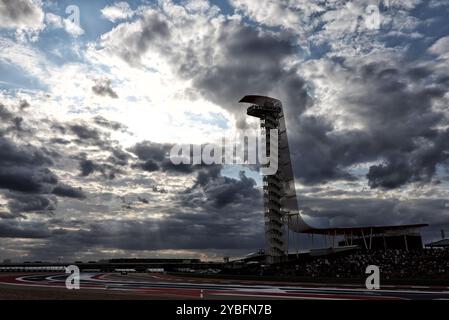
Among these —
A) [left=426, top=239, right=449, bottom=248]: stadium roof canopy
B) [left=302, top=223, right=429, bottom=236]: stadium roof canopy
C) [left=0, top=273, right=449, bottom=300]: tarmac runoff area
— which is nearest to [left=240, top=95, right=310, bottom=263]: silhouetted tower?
[left=302, top=223, right=429, bottom=236]: stadium roof canopy

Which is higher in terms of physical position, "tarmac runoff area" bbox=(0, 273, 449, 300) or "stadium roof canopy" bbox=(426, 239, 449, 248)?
"stadium roof canopy" bbox=(426, 239, 449, 248)

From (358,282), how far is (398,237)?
30937mm

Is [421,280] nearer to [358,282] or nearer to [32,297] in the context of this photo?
[358,282]

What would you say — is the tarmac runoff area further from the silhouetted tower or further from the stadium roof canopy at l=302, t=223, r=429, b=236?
the silhouetted tower

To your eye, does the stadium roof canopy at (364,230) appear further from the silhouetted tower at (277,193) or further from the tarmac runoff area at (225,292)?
the tarmac runoff area at (225,292)

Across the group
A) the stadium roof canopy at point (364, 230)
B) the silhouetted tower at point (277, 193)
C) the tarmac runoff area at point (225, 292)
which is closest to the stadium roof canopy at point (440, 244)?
the stadium roof canopy at point (364, 230)

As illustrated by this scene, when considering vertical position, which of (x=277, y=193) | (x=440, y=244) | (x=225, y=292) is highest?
(x=277, y=193)

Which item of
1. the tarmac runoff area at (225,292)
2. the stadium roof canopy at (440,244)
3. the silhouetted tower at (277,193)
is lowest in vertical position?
the tarmac runoff area at (225,292)

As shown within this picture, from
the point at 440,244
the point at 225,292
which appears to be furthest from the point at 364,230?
the point at 225,292

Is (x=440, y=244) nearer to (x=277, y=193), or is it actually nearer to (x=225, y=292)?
(x=277, y=193)

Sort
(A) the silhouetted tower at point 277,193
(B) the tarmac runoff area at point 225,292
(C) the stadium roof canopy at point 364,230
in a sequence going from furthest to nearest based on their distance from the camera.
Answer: (A) the silhouetted tower at point 277,193 < (C) the stadium roof canopy at point 364,230 < (B) the tarmac runoff area at point 225,292

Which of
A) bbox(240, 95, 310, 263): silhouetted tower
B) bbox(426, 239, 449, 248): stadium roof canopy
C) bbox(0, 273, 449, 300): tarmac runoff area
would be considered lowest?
bbox(0, 273, 449, 300): tarmac runoff area
